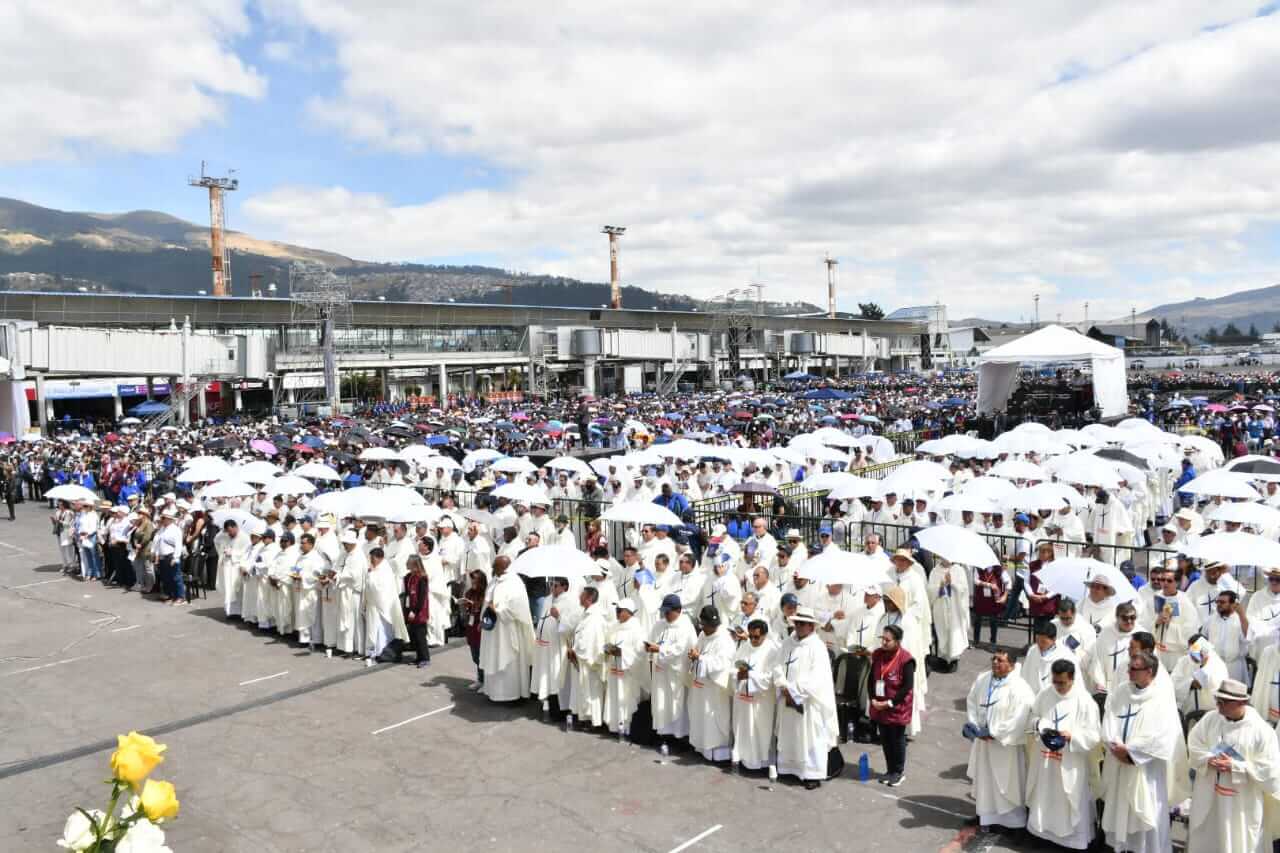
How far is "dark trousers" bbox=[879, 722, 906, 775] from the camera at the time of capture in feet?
24.7

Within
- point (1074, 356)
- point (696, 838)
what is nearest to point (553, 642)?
point (696, 838)

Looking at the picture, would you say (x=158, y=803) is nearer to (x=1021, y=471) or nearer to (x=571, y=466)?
(x=1021, y=471)

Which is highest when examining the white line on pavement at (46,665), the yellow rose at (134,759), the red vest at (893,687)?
the yellow rose at (134,759)

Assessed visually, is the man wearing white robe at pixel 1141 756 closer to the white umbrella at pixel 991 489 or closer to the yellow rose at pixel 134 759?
the yellow rose at pixel 134 759

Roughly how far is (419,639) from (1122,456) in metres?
12.5

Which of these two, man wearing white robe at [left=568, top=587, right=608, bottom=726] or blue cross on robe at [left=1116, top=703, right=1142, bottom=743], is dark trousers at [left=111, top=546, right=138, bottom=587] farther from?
blue cross on robe at [left=1116, top=703, right=1142, bottom=743]

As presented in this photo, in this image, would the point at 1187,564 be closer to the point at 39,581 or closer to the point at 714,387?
the point at 39,581

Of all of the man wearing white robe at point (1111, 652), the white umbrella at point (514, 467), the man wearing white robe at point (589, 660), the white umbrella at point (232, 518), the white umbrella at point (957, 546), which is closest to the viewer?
the man wearing white robe at point (1111, 652)

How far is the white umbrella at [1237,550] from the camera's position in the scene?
8.27m

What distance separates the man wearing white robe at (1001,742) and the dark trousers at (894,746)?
0.78 metres

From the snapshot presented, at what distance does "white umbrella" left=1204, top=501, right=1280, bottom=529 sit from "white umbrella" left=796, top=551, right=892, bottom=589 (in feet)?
16.6

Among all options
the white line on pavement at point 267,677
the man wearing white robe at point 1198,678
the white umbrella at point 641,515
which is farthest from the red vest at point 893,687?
the white line on pavement at point 267,677

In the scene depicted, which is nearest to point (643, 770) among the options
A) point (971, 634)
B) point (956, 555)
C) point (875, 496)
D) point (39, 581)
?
point (956, 555)

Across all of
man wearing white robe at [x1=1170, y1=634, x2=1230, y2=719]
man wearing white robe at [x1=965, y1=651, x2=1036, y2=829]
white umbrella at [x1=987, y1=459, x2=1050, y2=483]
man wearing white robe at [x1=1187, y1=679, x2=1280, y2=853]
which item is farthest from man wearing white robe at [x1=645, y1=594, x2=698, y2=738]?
white umbrella at [x1=987, y1=459, x2=1050, y2=483]
